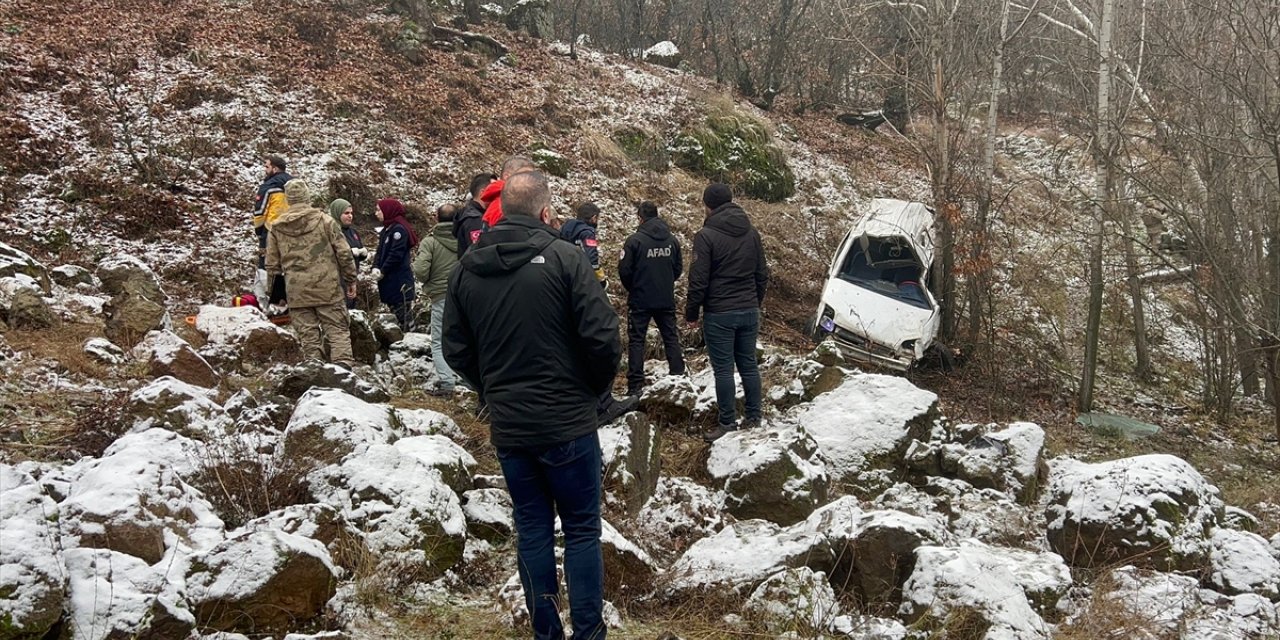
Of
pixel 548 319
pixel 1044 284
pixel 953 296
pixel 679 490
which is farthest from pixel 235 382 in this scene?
pixel 1044 284

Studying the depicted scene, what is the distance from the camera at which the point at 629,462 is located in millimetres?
5605

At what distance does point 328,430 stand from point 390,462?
0.51 metres

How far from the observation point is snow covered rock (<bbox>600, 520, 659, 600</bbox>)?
4230mm

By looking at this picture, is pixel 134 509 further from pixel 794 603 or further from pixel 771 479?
pixel 771 479

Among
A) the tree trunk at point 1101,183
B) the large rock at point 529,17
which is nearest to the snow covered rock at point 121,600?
the tree trunk at point 1101,183

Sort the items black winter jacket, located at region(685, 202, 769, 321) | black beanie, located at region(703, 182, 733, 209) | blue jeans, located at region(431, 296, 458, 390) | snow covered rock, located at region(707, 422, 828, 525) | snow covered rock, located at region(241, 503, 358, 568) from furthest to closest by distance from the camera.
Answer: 1. blue jeans, located at region(431, 296, 458, 390)
2. black beanie, located at region(703, 182, 733, 209)
3. black winter jacket, located at region(685, 202, 769, 321)
4. snow covered rock, located at region(707, 422, 828, 525)
5. snow covered rock, located at region(241, 503, 358, 568)

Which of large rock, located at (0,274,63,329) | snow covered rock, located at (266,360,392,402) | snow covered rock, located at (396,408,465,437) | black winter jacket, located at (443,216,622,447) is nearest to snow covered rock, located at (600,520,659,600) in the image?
black winter jacket, located at (443,216,622,447)

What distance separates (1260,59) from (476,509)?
10214mm

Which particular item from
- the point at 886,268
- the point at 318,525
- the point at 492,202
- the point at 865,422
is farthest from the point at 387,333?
the point at 886,268

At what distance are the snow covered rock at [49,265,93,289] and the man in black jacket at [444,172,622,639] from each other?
7.73 meters

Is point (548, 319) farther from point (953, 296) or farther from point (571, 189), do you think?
point (571, 189)

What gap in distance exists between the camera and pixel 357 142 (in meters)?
14.7

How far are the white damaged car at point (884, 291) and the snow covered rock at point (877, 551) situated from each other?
Result: 680 cm

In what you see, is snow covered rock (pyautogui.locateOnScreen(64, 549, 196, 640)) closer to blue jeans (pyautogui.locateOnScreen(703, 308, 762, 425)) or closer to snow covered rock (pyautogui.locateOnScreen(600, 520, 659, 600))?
snow covered rock (pyautogui.locateOnScreen(600, 520, 659, 600))
